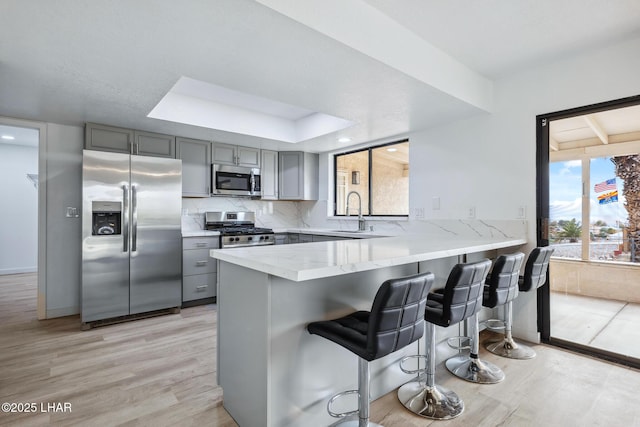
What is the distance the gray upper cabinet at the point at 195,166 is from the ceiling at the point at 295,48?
946 millimetres

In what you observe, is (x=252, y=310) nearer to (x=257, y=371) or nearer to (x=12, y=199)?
(x=257, y=371)

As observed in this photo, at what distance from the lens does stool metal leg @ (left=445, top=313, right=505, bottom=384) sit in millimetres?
2164

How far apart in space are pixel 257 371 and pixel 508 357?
210 cm

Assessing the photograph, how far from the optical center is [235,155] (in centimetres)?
451

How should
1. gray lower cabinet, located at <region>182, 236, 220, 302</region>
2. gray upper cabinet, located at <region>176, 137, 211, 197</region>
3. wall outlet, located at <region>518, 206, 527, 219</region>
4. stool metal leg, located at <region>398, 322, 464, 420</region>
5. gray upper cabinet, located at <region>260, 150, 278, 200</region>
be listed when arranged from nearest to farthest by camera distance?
1. stool metal leg, located at <region>398, 322, 464, 420</region>
2. wall outlet, located at <region>518, 206, 527, 219</region>
3. gray lower cabinet, located at <region>182, 236, 220, 302</region>
4. gray upper cabinet, located at <region>176, 137, 211, 197</region>
5. gray upper cabinet, located at <region>260, 150, 278, 200</region>

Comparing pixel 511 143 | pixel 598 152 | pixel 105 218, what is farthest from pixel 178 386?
pixel 598 152

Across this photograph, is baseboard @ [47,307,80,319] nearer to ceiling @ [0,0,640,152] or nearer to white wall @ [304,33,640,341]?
ceiling @ [0,0,640,152]

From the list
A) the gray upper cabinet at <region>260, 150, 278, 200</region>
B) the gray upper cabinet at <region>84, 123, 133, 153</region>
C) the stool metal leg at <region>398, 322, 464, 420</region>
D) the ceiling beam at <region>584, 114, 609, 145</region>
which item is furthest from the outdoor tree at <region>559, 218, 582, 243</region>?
the gray upper cabinet at <region>84, 123, 133, 153</region>

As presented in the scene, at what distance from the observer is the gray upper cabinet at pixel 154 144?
12.1 ft

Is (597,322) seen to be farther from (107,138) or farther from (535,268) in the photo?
(107,138)

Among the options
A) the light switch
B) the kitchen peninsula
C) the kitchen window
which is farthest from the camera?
the kitchen window

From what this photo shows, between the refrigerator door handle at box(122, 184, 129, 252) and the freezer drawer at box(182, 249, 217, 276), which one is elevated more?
the refrigerator door handle at box(122, 184, 129, 252)

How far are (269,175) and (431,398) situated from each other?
375 cm

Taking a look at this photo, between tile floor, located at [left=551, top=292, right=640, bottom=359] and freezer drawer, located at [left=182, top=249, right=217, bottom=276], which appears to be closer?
tile floor, located at [left=551, top=292, right=640, bottom=359]
